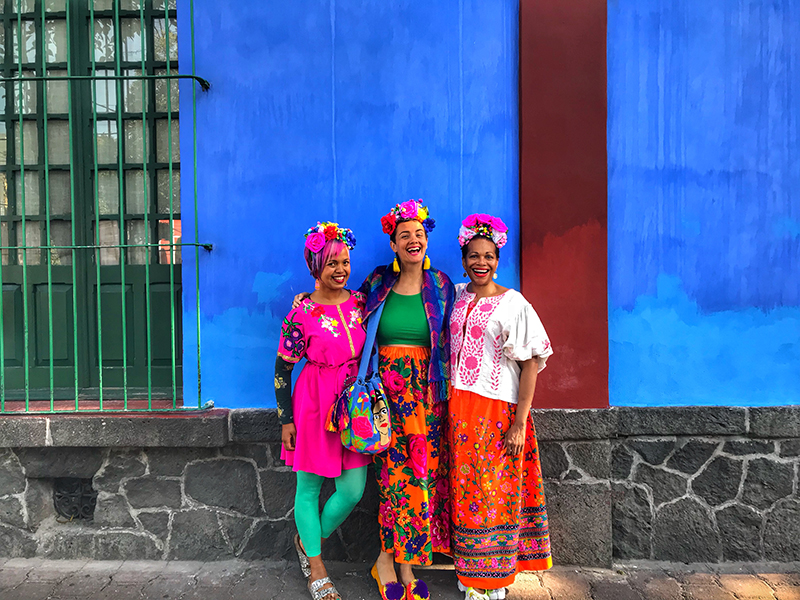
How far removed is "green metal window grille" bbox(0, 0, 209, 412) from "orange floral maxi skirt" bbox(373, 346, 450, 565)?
63.5 inches

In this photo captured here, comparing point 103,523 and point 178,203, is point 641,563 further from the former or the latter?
point 178,203

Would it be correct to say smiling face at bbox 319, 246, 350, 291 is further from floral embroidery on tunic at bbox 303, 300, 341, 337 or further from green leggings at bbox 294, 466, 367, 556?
green leggings at bbox 294, 466, 367, 556

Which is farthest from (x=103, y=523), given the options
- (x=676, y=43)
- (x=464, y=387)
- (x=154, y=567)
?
(x=676, y=43)

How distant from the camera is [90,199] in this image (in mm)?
3582

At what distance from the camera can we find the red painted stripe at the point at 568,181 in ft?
10.2

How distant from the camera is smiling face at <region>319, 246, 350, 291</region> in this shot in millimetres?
2701

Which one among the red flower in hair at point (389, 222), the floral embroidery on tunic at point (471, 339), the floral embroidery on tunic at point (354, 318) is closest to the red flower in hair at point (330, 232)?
the red flower in hair at point (389, 222)

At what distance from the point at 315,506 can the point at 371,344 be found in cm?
94

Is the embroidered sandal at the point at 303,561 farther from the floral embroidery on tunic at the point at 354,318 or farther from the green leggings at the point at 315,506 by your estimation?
the floral embroidery on tunic at the point at 354,318

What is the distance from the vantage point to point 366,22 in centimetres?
321

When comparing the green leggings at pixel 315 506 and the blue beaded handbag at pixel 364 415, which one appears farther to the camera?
the green leggings at pixel 315 506

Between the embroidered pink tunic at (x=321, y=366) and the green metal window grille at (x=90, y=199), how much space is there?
120cm

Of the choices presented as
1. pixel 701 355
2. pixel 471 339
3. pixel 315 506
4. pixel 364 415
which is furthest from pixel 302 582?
pixel 701 355

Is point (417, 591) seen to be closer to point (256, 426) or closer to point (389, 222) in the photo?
point (256, 426)
